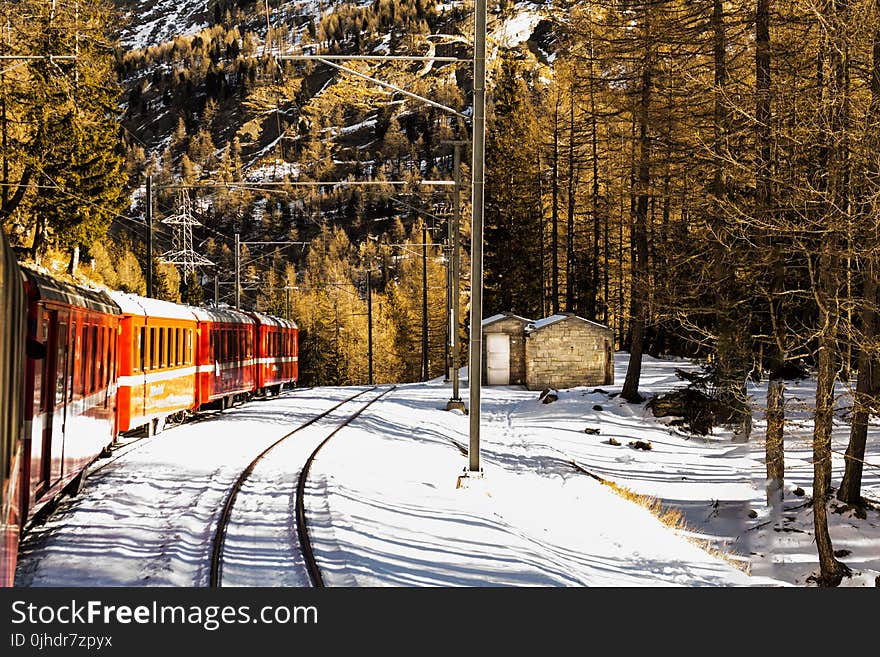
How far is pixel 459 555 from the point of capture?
10547mm

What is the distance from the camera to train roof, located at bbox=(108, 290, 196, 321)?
16391 millimetres

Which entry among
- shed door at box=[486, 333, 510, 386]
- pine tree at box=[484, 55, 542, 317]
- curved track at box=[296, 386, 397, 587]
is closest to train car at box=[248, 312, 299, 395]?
shed door at box=[486, 333, 510, 386]

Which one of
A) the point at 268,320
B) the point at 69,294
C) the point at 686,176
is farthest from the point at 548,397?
the point at 69,294

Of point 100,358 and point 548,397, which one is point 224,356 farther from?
point 100,358

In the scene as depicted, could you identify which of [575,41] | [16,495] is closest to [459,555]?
[16,495]

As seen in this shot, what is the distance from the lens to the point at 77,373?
11.5m

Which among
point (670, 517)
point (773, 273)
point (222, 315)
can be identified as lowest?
point (670, 517)

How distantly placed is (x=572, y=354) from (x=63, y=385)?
27.2m

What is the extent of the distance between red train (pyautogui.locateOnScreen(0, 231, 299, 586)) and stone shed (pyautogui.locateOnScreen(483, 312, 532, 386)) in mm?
14093

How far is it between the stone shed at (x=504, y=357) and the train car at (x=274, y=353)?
7.48 m

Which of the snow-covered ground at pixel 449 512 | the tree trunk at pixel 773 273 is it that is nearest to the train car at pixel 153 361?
the snow-covered ground at pixel 449 512

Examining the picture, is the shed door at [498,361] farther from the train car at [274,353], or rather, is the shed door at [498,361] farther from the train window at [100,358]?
the train window at [100,358]

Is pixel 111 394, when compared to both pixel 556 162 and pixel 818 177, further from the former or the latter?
pixel 556 162

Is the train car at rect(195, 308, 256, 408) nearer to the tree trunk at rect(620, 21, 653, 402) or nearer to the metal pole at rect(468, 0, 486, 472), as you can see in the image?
the metal pole at rect(468, 0, 486, 472)
